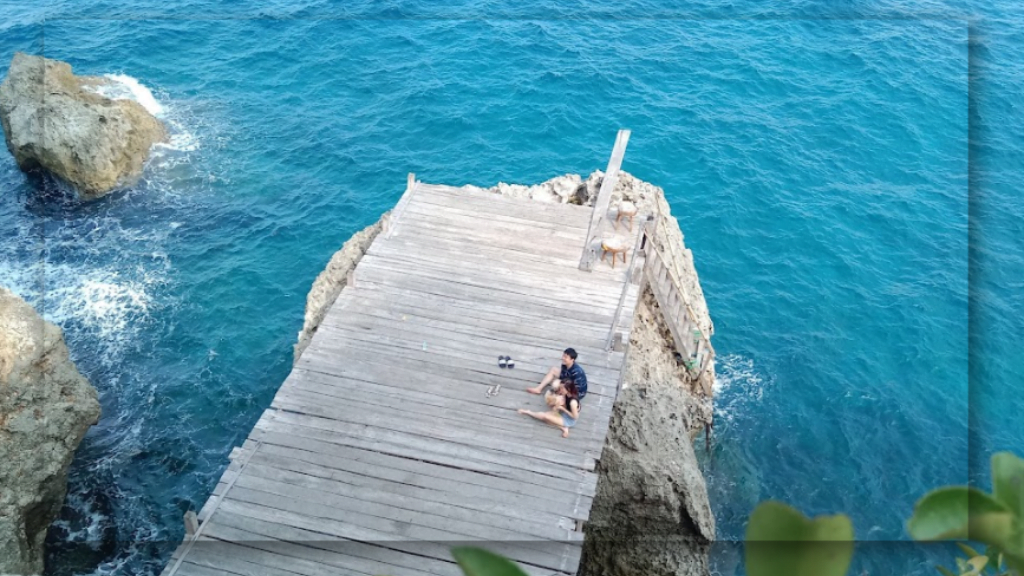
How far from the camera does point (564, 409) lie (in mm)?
14523

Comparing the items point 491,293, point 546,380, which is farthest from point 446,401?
point 491,293

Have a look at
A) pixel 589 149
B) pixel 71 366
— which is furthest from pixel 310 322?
pixel 589 149

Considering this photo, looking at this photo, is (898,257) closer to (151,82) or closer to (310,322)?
(310,322)

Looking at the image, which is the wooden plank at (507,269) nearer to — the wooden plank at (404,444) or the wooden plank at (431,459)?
the wooden plank at (404,444)

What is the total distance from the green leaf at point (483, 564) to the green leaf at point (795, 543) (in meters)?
0.72

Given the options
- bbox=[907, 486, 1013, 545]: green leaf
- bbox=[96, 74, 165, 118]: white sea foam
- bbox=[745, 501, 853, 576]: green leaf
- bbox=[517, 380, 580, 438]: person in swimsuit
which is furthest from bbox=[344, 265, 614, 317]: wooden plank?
bbox=[96, 74, 165, 118]: white sea foam

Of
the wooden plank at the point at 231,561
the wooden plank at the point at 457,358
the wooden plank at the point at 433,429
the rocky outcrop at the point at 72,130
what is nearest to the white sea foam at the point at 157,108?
the rocky outcrop at the point at 72,130

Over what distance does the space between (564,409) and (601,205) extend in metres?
6.31

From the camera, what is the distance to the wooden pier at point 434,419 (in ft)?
42.7

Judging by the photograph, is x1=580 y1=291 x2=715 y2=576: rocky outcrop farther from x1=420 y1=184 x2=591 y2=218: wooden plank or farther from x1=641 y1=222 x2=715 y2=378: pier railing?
x1=420 y1=184 x2=591 y2=218: wooden plank

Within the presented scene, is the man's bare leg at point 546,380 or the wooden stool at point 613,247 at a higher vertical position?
the wooden stool at point 613,247

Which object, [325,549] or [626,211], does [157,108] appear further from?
[325,549]

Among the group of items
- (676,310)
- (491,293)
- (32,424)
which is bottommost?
(32,424)

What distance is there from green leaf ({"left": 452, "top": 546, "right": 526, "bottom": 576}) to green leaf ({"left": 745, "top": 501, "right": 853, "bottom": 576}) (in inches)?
28.5
